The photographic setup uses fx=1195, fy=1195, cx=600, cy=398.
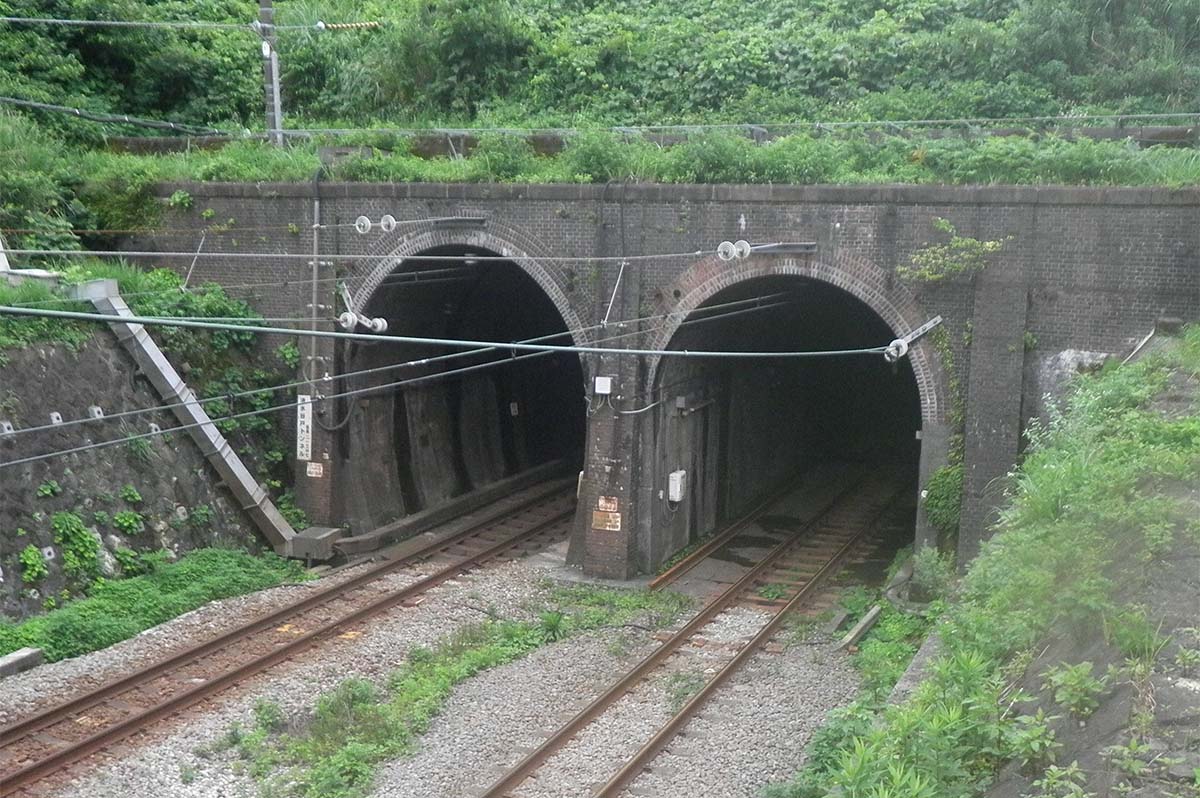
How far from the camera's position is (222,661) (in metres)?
14.7

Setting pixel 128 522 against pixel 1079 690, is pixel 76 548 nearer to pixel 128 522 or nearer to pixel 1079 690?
pixel 128 522

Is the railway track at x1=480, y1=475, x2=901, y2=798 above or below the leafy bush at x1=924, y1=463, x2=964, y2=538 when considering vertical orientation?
below

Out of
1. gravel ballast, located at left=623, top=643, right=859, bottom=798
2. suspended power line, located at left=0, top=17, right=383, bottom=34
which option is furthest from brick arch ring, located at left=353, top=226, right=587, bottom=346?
suspended power line, located at left=0, top=17, right=383, bottom=34

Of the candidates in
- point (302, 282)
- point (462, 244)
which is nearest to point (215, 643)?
point (302, 282)

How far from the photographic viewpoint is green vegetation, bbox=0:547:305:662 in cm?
1456

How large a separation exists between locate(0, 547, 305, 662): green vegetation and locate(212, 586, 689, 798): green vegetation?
130 inches

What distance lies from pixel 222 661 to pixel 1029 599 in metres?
9.77

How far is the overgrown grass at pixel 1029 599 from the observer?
7.82 metres

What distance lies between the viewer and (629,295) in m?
18.4

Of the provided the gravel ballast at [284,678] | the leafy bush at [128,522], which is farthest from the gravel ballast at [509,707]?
the leafy bush at [128,522]

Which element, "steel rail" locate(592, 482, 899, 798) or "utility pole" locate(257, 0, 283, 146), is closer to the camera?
"steel rail" locate(592, 482, 899, 798)

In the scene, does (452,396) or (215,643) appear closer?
(215,643)

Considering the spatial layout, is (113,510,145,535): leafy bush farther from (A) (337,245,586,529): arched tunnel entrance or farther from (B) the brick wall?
(A) (337,245,586,529): arched tunnel entrance

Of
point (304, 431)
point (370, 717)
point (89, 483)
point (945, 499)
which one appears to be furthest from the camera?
point (304, 431)
